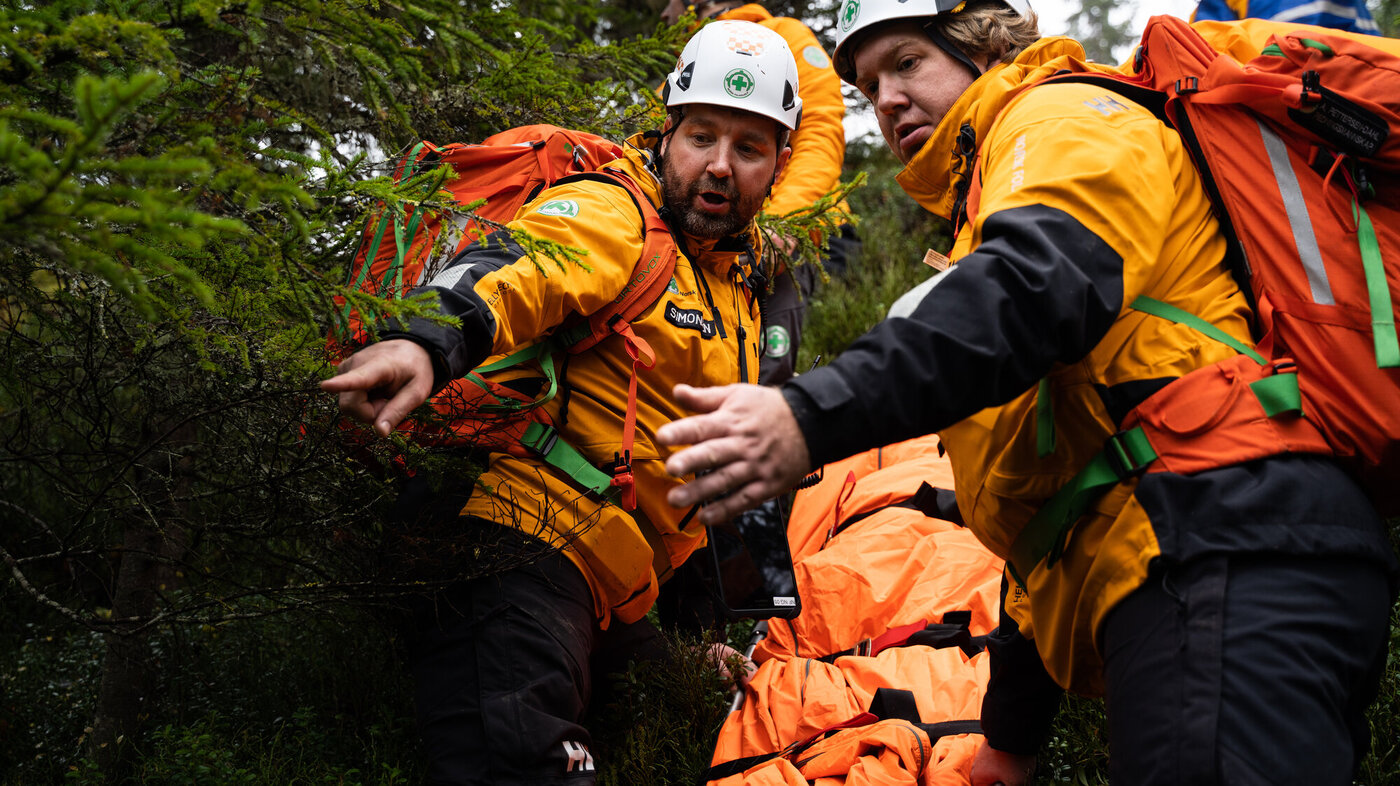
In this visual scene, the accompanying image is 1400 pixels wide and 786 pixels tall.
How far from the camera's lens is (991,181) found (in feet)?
6.23

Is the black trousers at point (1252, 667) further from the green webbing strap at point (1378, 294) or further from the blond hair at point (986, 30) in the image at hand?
the blond hair at point (986, 30)

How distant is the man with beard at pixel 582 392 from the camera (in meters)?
2.65

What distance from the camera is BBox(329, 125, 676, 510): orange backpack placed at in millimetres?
2857

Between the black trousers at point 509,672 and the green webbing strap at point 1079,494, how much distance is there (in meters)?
1.54

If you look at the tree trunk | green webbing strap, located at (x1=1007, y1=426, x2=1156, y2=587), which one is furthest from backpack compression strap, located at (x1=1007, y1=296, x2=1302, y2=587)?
the tree trunk

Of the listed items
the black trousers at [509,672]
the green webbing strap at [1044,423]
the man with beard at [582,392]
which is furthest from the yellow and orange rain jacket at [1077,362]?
the black trousers at [509,672]

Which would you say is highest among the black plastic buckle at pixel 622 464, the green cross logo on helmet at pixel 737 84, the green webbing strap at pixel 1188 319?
the green cross logo on helmet at pixel 737 84

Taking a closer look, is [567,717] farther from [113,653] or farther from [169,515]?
[113,653]

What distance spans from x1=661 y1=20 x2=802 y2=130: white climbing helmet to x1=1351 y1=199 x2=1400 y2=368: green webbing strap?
234 cm

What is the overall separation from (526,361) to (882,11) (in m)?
1.62

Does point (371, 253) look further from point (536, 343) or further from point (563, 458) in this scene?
point (563, 458)

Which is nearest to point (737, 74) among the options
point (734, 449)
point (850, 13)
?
point (850, 13)

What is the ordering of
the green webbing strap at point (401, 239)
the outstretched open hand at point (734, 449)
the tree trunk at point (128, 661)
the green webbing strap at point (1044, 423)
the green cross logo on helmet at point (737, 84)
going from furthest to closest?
1. the green cross logo on helmet at point (737, 84)
2. the tree trunk at point (128, 661)
3. the green webbing strap at point (401, 239)
4. the green webbing strap at point (1044, 423)
5. the outstretched open hand at point (734, 449)

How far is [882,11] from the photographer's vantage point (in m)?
2.86
